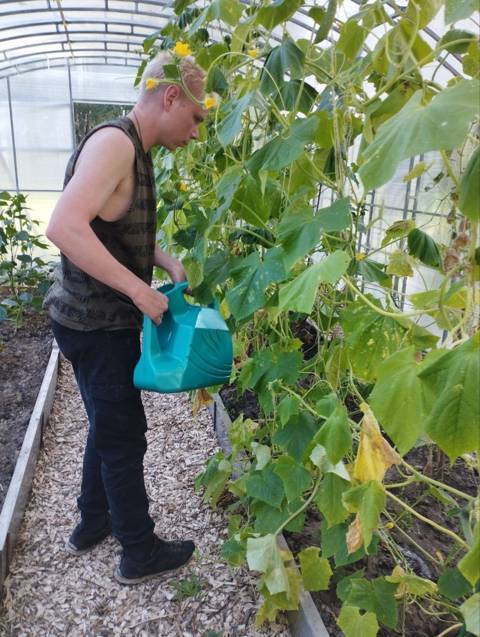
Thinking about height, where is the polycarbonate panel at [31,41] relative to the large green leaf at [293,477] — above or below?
above

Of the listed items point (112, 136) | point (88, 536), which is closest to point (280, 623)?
point (88, 536)

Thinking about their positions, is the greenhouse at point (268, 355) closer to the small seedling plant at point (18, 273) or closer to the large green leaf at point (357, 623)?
the large green leaf at point (357, 623)

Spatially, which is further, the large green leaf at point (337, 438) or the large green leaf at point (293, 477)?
the large green leaf at point (293, 477)

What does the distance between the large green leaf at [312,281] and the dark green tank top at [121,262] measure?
0.79 m

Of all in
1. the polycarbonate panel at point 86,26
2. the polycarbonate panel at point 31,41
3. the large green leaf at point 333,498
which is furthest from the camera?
the polycarbonate panel at point 31,41

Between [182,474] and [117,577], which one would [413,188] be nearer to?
[182,474]

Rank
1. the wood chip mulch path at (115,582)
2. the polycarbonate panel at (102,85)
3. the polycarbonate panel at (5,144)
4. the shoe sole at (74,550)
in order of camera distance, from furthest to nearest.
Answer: the polycarbonate panel at (102,85) < the polycarbonate panel at (5,144) < the shoe sole at (74,550) < the wood chip mulch path at (115,582)

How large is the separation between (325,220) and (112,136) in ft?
2.26

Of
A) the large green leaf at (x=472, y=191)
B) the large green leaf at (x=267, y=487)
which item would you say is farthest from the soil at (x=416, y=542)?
the large green leaf at (x=472, y=191)

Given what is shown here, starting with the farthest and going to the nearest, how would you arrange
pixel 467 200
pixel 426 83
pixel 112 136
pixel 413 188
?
pixel 413 188
pixel 112 136
pixel 426 83
pixel 467 200

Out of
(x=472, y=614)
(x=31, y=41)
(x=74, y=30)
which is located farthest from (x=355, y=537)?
(x=31, y=41)

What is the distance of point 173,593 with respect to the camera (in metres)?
1.73

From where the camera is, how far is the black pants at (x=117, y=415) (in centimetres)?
156

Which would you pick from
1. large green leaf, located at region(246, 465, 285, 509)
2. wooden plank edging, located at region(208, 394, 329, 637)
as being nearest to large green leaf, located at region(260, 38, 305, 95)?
large green leaf, located at region(246, 465, 285, 509)
